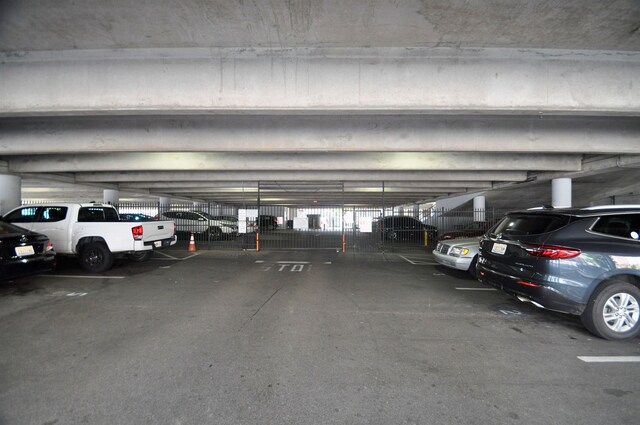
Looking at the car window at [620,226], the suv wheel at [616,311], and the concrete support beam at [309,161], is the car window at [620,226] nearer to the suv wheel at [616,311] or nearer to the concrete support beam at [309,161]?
the suv wheel at [616,311]

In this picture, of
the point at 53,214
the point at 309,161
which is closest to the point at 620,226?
the point at 309,161

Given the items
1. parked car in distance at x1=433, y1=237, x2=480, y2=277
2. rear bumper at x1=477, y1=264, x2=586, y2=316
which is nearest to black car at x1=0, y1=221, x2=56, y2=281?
rear bumper at x1=477, y1=264, x2=586, y2=316

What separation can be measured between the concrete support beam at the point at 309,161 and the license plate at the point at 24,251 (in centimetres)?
625

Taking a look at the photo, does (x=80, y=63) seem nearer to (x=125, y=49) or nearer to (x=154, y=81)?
(x=125, y=49)

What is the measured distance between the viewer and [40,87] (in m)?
5.96

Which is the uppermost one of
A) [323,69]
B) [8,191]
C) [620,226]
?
[323,69]

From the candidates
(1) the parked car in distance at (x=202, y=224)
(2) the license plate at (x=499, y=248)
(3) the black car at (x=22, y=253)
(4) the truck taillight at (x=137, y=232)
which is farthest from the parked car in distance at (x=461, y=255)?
(1) the parked car in distance at (x=202, y=224)

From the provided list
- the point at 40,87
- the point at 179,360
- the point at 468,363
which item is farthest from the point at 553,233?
the point at 40,87

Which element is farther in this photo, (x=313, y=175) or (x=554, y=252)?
(x=313, y=175)

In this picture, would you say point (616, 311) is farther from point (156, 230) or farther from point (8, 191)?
point (8, 191)

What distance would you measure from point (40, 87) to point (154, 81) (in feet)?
7.56

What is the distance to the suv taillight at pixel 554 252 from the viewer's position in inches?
164

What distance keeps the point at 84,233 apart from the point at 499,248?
403 inches

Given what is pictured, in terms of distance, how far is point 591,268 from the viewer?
412cm
